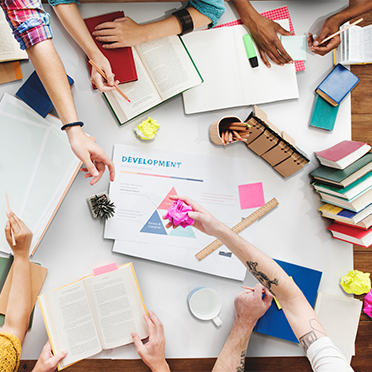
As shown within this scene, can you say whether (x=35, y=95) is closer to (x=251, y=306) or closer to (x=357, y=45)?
(x=251, y=306)

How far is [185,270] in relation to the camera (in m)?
1.38

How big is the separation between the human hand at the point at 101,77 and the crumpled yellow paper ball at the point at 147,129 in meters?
0.21

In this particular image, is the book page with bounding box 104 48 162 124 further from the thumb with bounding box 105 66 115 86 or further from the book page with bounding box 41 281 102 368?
the book page with bounding box 41 281 102 368

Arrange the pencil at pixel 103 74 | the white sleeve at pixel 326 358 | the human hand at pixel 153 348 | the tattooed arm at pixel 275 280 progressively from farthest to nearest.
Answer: the human hand at pixel 153 348
the pencil at pixel 103 74
the tattooed arm at pixel 275 280
the white sleeve at pixel 326 358

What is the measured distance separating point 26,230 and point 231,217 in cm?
97

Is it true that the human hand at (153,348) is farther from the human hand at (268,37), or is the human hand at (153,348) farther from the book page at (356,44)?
the book page at (356,44)

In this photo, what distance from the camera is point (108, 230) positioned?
4.39 ft

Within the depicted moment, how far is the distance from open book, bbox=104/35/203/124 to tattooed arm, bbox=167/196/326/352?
551mm

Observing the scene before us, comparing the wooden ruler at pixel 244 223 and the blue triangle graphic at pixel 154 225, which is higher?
the blue triangle graphic at pixel 154 225

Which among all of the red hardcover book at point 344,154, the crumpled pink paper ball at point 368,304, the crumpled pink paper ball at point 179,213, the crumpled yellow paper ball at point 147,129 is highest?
the crumpled yellow paper ball at point 147,129

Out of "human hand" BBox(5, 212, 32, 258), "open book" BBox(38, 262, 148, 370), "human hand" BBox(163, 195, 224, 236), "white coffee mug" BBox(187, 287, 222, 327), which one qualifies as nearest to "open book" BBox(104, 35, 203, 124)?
"human hand" BBox(163, 195, 224, 236)

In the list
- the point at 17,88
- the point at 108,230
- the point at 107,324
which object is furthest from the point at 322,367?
the point at 17,88

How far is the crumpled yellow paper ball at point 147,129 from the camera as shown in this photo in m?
1.32

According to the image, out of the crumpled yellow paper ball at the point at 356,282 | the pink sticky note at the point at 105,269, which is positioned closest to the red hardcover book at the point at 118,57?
the pink sticky note at the point at 105,269
